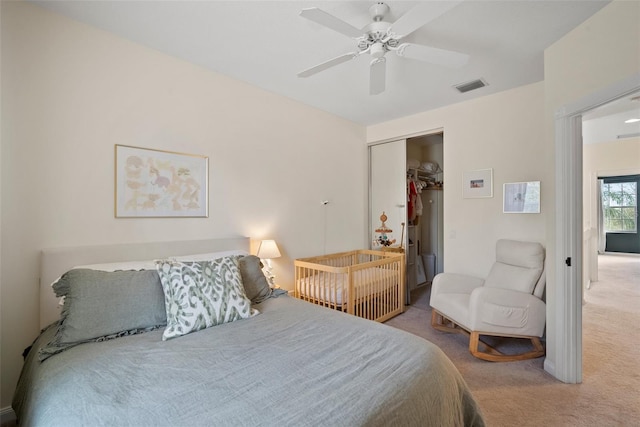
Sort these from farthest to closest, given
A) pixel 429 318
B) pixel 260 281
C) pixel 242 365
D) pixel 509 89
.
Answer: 1. pixel 429 318
2. pixel 509 89
3. pixel 260 281
4. pixel 242 365

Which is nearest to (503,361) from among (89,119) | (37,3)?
(89,119)

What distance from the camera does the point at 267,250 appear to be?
9.21 ft

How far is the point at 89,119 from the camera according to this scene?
1.99 metres

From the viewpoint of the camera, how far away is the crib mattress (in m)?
2.88

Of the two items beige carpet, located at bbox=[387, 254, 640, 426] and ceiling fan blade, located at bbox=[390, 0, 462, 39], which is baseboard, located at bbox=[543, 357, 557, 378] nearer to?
beige carpet, located at bbox=[387, 254, 640, 426]

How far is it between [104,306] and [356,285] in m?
2.08

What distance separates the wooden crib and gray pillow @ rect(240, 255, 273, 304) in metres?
0.81

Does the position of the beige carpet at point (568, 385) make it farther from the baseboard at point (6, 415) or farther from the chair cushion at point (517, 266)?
the baseboard at point (6, 415)

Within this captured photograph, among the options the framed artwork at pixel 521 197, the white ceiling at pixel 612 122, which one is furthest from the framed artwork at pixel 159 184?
the white ceiling at pixel 612 122

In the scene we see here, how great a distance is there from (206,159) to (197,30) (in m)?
1.00

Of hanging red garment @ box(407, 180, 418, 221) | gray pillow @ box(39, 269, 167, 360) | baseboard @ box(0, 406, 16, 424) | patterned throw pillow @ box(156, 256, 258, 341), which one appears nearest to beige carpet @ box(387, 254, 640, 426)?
hanging red garment @ box(407, 180, 418, 221)

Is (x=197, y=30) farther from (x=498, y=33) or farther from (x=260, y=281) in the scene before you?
(x=498, y=33)

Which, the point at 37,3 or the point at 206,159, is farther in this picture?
the point at 206,159

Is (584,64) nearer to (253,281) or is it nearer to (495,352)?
(495,352)
